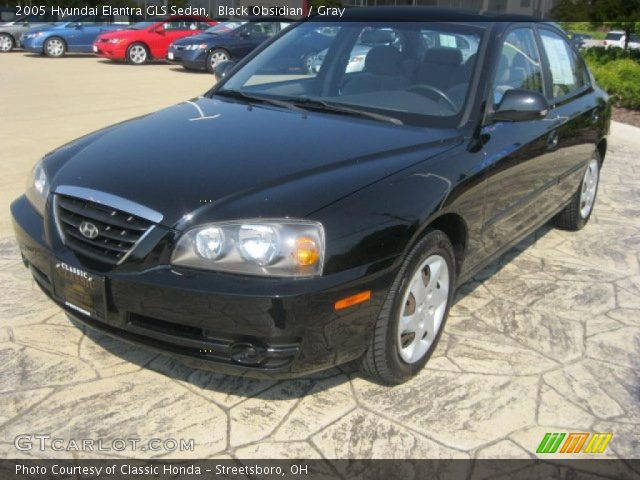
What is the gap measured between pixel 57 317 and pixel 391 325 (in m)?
1.95

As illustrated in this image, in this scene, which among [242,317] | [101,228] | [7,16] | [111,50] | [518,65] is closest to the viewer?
[242,317]

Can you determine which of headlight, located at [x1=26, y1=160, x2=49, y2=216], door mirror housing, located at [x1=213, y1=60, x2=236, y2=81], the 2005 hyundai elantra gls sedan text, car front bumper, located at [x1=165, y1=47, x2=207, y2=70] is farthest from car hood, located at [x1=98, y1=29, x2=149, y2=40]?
headlight, located at [x1=26, y1=160, x2=49, y2=216]

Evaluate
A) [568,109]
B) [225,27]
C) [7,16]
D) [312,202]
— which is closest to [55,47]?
[7,16]

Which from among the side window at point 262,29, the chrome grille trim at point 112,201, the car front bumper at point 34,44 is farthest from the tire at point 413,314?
the car front bumper at point 34,44

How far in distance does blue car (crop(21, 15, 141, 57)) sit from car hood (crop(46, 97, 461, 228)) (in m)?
18.6

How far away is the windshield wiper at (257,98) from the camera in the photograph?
363cm

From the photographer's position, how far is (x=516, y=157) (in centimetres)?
364

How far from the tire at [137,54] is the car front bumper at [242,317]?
17933 mm

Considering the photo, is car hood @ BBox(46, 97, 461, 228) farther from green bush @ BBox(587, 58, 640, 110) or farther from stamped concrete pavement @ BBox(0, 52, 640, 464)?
green bush @ BBox(587, 58, 640, 110)

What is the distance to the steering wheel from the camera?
11.3 ft

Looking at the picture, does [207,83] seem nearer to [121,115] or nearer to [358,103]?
[121,115]

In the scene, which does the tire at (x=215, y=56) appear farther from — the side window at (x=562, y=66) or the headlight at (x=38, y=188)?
the headlight at (x=38, y=188)

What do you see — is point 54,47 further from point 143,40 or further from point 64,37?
point 143,40

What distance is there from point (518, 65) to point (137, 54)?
56.8 ft
